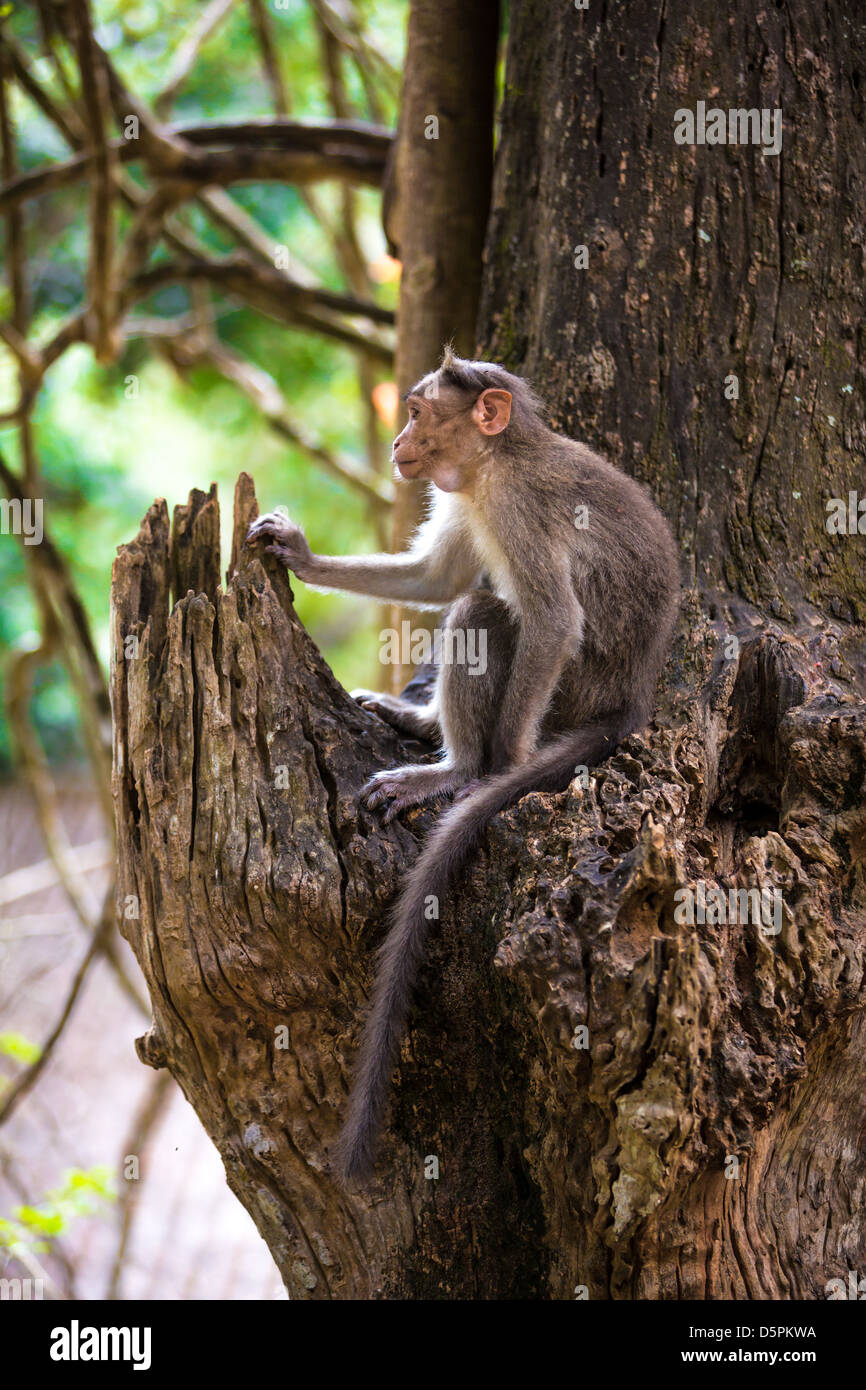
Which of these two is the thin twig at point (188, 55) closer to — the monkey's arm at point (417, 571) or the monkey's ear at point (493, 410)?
the monkey's arm at point (417, 571)

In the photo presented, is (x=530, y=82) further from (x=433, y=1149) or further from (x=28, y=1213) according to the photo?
(x=28, y=1213)

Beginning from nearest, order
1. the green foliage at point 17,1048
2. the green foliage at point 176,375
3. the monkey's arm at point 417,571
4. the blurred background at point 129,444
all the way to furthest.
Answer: the monkey's arm at point 417,571
the green foliage at point 17,1048
the blurred background at point 129,444
the green foliage at point 176,375

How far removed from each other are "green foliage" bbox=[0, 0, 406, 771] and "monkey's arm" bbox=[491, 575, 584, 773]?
19.4ft

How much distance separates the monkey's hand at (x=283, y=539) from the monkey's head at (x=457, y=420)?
53cm

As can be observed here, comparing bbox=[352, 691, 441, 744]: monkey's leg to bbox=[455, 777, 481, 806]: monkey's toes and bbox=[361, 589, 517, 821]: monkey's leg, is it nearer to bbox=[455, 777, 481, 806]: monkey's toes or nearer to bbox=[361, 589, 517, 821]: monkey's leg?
bbox=[361, 589, 517, 821]: monkey's leg

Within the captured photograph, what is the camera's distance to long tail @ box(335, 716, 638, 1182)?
3.47 metres

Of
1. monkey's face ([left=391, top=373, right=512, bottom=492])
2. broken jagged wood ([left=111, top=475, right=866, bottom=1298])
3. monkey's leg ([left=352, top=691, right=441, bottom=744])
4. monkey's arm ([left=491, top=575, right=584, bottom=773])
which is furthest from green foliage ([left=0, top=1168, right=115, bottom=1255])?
monkey's face ([left=391, top=373, right=512, bottom=492])

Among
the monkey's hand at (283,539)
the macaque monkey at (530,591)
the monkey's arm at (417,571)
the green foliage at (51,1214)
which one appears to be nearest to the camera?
the macaque monkey at (530,591)

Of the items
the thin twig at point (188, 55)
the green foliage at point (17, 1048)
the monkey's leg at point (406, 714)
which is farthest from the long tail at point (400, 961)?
the thin twig at point (188, 55)

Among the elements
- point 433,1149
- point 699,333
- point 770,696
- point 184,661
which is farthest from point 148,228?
point 433,1149

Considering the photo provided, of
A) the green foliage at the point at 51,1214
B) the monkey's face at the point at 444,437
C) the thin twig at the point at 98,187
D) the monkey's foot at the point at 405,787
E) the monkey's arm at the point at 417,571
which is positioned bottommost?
the green foliage at the point at 51,1214

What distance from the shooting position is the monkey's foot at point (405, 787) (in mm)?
3955

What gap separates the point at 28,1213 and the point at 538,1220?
2742 millimetres

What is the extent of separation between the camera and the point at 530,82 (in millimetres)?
5559
